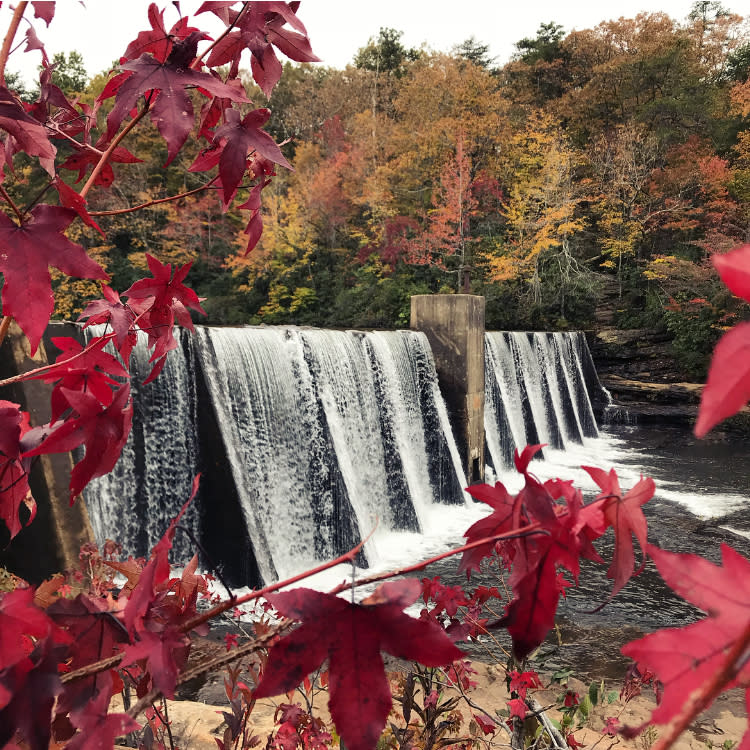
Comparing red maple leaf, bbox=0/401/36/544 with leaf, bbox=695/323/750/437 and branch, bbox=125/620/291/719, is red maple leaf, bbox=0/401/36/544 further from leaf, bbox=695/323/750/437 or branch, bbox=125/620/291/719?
leaf, bbox=695/323/750/437

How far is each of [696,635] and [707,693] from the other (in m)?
0.10

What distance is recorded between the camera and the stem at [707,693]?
7.8 inches

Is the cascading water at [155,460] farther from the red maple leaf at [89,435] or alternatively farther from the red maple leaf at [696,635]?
the red maple leaf at [696,635]

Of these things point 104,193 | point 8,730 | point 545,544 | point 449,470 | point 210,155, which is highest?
point 104,193

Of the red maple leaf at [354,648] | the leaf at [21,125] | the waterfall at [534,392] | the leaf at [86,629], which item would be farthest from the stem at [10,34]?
the waterfall at [534,392]

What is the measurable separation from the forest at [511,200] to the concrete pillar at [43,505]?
40.6 feet

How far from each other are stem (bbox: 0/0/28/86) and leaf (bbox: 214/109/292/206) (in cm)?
27

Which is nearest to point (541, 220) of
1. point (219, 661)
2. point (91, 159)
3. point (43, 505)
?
point (43, 505)

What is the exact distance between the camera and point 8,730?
17.2 inches

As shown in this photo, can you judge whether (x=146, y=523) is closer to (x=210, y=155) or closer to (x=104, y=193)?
(x=210, y=155)

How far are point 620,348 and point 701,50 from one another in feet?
45.0

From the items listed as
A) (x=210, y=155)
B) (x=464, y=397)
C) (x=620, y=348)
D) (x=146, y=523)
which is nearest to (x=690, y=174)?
(x=620, y=348)

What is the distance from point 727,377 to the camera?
9.0 inches

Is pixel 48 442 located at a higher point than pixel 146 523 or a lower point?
higher
